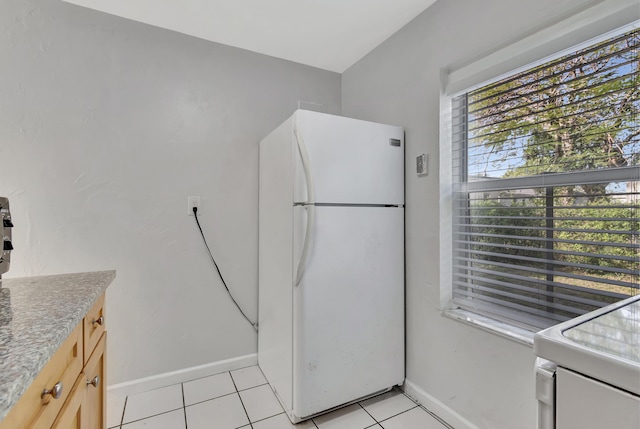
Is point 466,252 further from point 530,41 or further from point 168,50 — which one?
point 168,50

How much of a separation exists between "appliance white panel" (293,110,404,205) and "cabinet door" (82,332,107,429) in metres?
1.06

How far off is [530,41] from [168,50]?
2.03 metres

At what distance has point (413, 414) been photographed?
1.70 meters

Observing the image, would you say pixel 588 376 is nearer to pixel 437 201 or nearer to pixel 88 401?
pixel 437 201

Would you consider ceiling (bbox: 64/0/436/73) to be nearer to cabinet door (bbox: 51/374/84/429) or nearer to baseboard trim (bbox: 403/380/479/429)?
cabinet door (bbox: 51/374/84/429)

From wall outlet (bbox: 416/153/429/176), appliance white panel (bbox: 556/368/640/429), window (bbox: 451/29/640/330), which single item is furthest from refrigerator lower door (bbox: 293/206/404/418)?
appliance white panel (bbox: 556/368/640/429)

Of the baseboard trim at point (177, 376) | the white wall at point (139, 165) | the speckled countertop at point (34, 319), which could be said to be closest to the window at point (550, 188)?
the white wall at point (139, 165)

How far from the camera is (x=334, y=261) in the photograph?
1.66 meters

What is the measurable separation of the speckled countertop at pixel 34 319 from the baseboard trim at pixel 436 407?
174cm

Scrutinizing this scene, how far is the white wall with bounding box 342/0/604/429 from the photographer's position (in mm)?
1315

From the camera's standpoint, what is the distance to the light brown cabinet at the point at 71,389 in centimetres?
60

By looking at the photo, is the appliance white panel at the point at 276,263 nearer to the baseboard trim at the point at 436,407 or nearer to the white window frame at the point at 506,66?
the baseboard trim at the point at 436,407

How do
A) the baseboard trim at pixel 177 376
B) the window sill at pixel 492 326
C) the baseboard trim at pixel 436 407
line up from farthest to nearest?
1. the baseboard trim at pixel 177 376
2. the baseboard trim at pixel 436 407
3. the window sill at pixel 492 326

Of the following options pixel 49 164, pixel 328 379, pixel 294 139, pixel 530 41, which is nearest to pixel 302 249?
pixel 294 139
